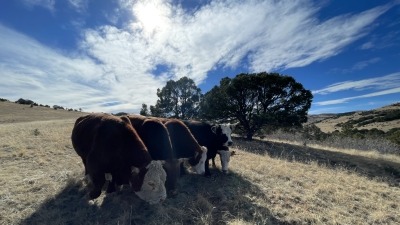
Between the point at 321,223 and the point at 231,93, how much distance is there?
2309 cm

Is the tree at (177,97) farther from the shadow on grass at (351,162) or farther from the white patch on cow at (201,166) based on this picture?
the white patch on cow at (201,166)

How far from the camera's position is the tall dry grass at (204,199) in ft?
23.9

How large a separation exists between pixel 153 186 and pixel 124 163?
1008mm

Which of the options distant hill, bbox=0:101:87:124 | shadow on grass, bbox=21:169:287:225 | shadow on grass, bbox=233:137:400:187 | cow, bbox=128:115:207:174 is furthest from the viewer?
distant hill, bbox=0:101:87:124

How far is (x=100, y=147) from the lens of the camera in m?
7.66

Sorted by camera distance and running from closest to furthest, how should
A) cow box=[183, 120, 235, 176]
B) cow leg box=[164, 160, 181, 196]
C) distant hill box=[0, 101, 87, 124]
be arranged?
cow leg box=[164, 160, 181, 196] → cow box=[183, 120, 235, 176] → distant hill box=[0, 101, 87, 124]

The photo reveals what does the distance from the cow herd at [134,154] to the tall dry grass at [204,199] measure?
0.48 metres

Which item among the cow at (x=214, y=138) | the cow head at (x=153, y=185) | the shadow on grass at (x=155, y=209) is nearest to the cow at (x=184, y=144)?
the shadow on grass at (x=155, y=209)

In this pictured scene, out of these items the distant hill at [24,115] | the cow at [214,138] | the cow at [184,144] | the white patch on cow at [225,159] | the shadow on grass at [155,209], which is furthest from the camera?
the distant hill at [24,115]

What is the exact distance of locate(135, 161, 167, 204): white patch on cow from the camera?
7355mm

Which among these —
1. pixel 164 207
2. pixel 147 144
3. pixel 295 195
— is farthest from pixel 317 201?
pixel 147 144

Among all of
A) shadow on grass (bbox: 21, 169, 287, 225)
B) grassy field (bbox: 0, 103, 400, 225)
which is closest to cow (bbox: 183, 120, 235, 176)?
grassy field (bbox: 0, 103, 400, 225)

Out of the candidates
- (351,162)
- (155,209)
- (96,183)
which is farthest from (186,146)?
(351,162)

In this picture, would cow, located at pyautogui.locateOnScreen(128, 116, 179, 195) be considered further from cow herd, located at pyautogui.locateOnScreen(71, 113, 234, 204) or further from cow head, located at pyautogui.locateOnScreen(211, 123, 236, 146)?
cow head, located at pyautogui.locateOnScreen(211, 123, 236, 146)
